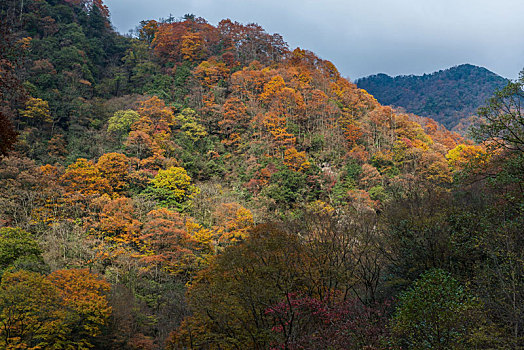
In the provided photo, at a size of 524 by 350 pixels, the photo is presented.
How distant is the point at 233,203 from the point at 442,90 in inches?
2828

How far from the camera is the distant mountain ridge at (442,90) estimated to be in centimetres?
6800

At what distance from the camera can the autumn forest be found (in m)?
9.66

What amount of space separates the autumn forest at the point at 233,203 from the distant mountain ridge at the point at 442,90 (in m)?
27.6

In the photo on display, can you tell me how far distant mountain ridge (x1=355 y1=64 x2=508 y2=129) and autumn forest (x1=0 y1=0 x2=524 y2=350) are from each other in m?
27.6

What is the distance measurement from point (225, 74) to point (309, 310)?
1410 inches

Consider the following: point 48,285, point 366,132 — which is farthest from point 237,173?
point 48,285

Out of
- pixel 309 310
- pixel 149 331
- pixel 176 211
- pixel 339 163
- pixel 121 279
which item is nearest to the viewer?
pixel 309 310

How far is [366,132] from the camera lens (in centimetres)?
3406

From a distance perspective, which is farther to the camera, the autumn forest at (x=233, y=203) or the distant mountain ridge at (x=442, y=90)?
the distant mountain ridge at (x=442, y=90)

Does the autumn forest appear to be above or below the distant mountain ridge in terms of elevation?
below

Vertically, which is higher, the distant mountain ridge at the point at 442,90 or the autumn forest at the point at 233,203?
the distant mountain ridge at the point at 442,90

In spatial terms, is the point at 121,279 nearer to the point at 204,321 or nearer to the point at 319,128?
the point at 204,321

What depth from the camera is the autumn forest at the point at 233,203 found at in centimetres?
966

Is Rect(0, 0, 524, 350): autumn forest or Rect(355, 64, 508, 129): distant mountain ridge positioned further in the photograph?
Rect(355, 64, 508, 129): distant mountain ridge
